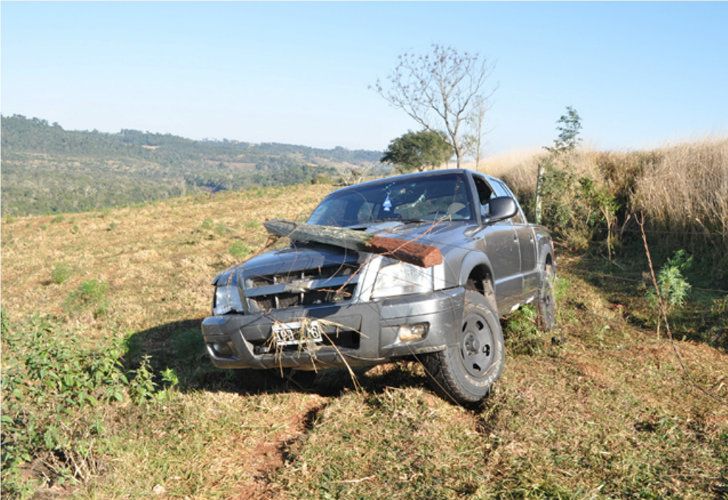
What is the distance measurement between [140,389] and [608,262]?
29.2ft

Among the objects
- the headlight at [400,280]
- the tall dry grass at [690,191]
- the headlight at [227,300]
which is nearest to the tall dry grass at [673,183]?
the tall dry grass at [690,191]

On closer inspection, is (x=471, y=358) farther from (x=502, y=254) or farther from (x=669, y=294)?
(x=669, y=294)

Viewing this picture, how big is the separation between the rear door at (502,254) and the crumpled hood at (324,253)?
396 mm

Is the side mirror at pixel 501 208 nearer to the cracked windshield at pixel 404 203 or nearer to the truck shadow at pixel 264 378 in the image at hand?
the cracked windshield at pixel 404 203

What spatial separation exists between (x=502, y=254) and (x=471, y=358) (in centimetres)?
130

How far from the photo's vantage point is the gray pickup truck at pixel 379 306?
144 inches

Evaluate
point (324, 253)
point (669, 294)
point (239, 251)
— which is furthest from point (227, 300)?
point (239, 251)

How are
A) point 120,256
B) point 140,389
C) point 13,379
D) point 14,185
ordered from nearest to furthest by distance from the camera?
point 13,379
point 140,389
point 120,256
point 14,185

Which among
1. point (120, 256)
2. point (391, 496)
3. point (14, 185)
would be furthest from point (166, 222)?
point (14, 185)

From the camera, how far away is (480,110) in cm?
3125

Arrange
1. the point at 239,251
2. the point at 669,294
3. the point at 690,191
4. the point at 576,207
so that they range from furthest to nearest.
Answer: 1. the point at 239,251
2. the point at 576,207
3. the point at 690,191
4. the point at 669,294

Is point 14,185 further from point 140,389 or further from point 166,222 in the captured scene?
point 140,389

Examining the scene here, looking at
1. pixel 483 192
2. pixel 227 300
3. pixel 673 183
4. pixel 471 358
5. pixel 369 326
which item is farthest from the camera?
pixel 673 183

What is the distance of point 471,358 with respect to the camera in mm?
4133
